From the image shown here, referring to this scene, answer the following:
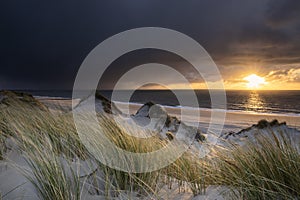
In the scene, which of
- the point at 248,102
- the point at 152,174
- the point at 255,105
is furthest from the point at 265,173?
the point at 248,102

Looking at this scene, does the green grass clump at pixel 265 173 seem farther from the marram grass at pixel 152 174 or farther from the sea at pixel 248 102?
the sea at pixel 248 102

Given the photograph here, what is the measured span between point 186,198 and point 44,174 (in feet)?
4.05

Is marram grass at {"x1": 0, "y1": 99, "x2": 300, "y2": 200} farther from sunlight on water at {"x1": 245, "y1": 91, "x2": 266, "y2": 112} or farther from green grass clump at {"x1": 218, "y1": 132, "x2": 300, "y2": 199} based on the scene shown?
sunlight on water at {"x1": 245, "y1": 91, "x2": 266, "y2": 112}

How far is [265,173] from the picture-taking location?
6.63 ft

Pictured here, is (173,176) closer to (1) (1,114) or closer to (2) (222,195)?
(2) (222,195)

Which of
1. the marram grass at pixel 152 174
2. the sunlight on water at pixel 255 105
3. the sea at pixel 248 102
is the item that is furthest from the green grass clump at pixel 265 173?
the sunlight on water at pixel 255 105

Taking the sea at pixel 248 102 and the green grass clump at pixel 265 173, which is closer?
the green grass clump at pixel 265 173

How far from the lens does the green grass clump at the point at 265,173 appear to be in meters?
1.75

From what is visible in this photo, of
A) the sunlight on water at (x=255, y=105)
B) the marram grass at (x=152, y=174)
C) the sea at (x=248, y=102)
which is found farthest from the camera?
the sunlight on water at (x=255, y=105)

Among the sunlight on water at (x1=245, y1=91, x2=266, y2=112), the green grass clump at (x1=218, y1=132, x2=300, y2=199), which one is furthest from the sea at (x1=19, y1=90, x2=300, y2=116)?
the green grass clump at (x1=218, y1=132, x2=300, y2=199)

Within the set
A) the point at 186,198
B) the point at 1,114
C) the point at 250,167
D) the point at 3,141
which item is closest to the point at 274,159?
the point at 250,167

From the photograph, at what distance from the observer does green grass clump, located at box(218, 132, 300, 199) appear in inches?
68.9

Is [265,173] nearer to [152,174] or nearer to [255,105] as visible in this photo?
[152,174]

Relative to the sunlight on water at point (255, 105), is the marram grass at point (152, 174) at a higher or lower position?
lower
